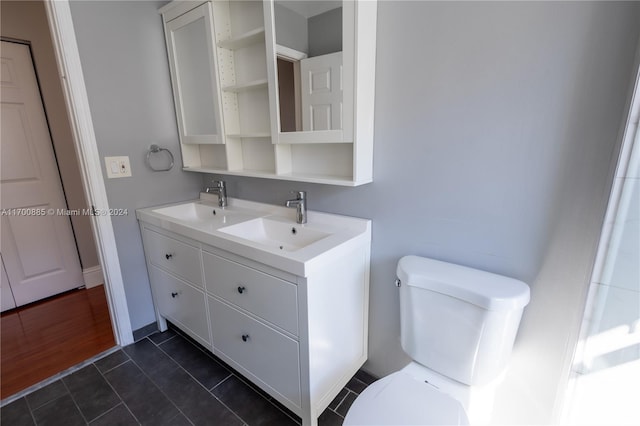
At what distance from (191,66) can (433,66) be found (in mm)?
1382

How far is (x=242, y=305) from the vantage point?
4.39 ft

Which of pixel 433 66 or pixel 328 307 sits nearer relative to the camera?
pixel 433 66

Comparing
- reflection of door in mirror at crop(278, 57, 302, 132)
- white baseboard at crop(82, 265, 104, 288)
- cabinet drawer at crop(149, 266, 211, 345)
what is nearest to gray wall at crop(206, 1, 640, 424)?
reflection of door in mirror at crop(278, 57, 302, 132)

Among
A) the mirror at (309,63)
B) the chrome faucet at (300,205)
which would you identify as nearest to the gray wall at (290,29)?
the mirror at (309,63)

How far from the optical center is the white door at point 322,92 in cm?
119

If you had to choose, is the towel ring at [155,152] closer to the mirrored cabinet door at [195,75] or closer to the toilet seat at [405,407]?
the mirrored cabinet door at [195,75]

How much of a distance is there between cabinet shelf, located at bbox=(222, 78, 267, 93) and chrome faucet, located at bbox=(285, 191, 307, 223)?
57cm

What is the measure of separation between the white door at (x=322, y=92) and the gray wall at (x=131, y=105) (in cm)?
111

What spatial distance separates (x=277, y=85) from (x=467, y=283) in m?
1.12

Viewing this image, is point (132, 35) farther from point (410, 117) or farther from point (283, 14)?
point (410, 117)

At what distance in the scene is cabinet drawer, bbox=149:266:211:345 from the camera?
161 cm

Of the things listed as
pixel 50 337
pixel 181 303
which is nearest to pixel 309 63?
pixel 181 303

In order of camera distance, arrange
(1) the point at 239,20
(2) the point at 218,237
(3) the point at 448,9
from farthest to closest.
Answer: (1) the point at 239,20 → (2) the point at 218,237 → (3) the point at 448,9

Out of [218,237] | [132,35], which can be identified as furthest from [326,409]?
[132,35]
